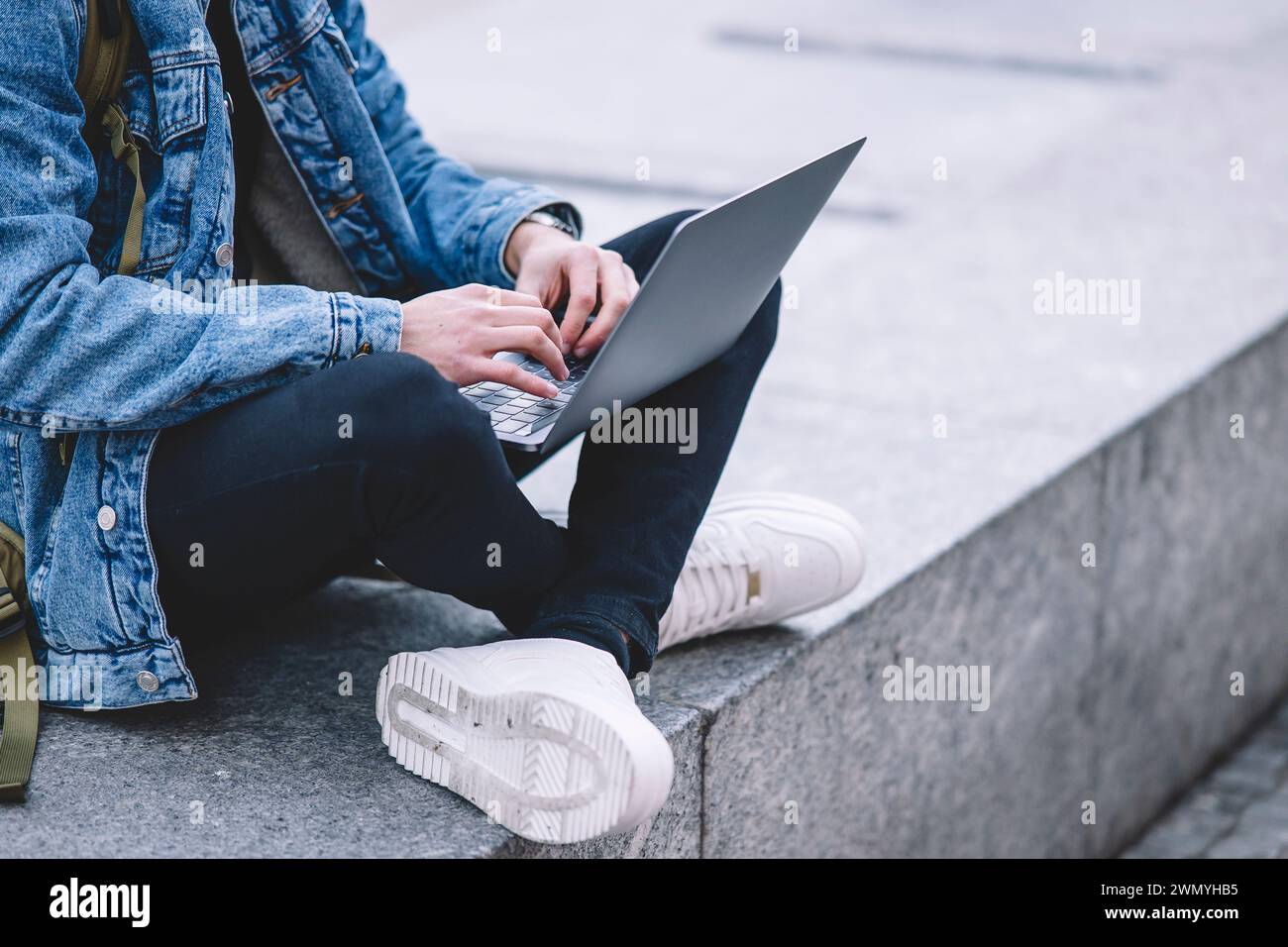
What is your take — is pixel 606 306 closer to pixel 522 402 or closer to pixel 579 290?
pixel 579 290

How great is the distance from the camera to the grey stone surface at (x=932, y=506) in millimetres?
1964

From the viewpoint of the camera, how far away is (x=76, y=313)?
163 centimetres

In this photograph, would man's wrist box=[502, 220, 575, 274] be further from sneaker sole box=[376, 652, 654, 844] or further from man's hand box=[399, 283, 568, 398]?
sneaker sole box=[376, 652, 654, 844]

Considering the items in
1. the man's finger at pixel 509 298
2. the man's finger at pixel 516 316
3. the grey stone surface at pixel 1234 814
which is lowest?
the grey stone surface at pixel 1234 814

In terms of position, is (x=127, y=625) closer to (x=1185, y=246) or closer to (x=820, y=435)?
(x=820, y=435)

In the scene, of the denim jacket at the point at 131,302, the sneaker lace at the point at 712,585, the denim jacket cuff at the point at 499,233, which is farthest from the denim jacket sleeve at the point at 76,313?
the sneaker lace at the point at 712,585

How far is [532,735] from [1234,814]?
216cm

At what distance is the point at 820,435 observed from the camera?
3.09 meters

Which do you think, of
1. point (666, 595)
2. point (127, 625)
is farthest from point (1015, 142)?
point (127, 625)

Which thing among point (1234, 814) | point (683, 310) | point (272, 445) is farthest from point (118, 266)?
point (1234, 814)

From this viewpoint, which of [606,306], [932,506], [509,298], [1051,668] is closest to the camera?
[509,298]

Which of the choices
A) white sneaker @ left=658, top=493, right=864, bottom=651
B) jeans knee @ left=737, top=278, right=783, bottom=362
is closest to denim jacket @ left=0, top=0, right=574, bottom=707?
jeans knee @ left=737, top=278, right=783, bottom=362

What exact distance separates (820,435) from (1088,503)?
18.5 inches

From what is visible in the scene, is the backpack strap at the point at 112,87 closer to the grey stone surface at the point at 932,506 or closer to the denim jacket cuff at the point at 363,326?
the denim jacket cuff at the point at 363,326
